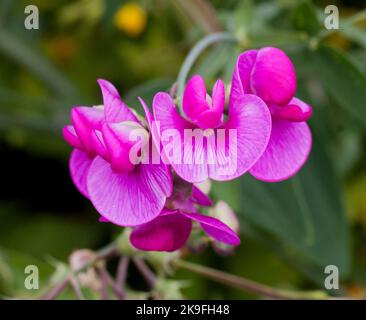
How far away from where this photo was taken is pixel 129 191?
1.95 feet

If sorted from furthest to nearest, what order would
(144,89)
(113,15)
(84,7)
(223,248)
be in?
(84,7) < (113,15) < (144,89) < (223,248)

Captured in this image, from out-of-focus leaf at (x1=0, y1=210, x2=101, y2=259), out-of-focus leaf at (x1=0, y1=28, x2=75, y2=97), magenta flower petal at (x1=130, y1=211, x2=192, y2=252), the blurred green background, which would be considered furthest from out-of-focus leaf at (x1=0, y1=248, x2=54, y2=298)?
magenta flower petal at (x1=130, y1=211, x2=192, y2=252)

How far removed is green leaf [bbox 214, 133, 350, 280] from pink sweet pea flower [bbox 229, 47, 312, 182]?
266mm

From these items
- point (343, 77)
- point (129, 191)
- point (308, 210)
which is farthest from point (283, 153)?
point (308, 210)

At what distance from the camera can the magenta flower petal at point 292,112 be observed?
2.07 ft

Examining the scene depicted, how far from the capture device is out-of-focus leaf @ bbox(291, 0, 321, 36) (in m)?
0.85

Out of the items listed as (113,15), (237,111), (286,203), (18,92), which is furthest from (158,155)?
(18,92)

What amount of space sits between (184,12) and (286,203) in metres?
0.29

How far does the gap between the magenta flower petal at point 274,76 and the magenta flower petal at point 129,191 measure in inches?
4.7

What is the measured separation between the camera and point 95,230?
1.31 m

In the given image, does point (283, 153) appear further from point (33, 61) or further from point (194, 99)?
point (33, 61)

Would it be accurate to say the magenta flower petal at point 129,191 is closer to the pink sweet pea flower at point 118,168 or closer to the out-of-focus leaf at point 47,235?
the pink sweet pea flower at point 118,168

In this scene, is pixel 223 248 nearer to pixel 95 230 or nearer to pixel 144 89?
pixel 144 89

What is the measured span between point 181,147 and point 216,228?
75 millimetres
